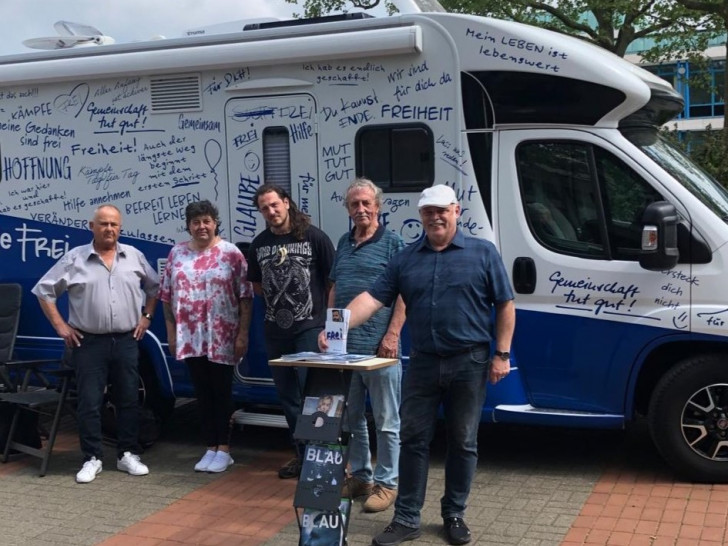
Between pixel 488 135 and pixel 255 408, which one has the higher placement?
pixel 488 135

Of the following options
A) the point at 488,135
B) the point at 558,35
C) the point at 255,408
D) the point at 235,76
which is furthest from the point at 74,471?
the point at 558,35

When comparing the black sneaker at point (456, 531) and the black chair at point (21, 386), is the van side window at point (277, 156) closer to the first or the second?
the black chair at point (21, 386)

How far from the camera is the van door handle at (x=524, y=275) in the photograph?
551cm

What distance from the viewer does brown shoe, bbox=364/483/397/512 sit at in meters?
5.09

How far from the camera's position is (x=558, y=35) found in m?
5.60

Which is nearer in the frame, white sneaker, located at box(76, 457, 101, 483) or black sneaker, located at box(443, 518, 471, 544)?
black sneaker, located at box(443, 518, 471, 544)

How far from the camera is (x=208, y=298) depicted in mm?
5891

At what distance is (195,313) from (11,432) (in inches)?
67.8

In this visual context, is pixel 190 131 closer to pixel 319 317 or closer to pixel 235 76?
pixel 235 76

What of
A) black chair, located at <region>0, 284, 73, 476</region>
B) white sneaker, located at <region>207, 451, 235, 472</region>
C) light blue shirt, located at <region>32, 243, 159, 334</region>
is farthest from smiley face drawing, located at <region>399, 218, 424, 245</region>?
black chair, located at <region>0, 284, 73, 476</region>

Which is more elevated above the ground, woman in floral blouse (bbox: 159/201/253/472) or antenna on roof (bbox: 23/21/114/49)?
antenna on roof (bbox: 23/21/114/49)

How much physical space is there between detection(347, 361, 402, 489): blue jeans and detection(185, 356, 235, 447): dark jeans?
44.8 inches

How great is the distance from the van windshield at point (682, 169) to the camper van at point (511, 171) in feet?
0.08

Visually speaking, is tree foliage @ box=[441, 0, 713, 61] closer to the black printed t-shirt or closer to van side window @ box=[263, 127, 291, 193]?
A: van side window @ box=[263, 127, 291, 193]
